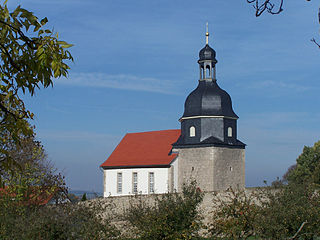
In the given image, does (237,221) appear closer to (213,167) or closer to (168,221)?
(168,221)

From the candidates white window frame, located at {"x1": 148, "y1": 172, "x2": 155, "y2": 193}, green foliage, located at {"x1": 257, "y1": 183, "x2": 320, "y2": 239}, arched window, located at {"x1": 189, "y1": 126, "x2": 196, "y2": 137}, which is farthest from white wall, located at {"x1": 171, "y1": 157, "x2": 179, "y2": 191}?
green foliage, located at {"x1": 257, "y1": 183, "x2": 320, "y2": 239}

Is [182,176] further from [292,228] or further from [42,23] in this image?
[42,23]

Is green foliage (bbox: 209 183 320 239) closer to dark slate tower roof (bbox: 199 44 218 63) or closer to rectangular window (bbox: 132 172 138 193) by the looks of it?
dark slate tower roof (bbox: 199 44 218 63)

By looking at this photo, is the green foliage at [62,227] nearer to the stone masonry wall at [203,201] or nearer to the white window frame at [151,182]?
the stone masonry wall at [203,201]

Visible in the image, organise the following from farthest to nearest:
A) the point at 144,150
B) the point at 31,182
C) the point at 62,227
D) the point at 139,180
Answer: the point at 144,150 < the point at 139,180 < the point at 31,182 < the point at 62,227

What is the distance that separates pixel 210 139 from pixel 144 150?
23.4 feet

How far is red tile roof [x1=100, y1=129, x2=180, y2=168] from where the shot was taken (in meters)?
41.9

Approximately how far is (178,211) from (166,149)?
91.0 feet

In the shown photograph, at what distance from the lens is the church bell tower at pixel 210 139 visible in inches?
1523

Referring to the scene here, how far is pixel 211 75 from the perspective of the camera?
40.2m

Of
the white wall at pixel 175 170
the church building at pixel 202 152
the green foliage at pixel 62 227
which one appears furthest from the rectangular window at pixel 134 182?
the green foliage at pixel 62 227

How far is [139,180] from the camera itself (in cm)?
4216

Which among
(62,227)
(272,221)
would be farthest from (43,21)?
(272,221)

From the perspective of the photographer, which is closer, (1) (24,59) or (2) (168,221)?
(1) (24,59)
